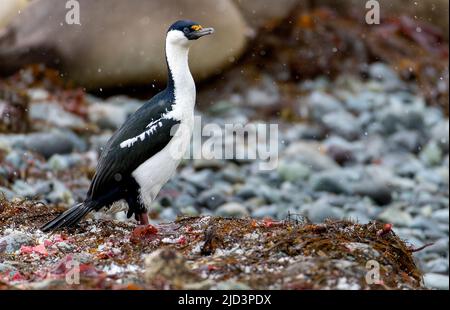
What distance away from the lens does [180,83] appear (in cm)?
788

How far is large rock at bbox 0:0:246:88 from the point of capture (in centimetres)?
1488

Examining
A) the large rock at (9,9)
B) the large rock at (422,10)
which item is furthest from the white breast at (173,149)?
the large rock at (422,10)

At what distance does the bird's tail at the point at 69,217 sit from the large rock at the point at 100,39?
768 cm

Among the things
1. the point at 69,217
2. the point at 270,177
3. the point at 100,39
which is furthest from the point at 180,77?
the point at 100,39

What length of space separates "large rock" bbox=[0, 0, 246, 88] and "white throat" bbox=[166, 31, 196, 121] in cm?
688

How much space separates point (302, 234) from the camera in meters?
6.39

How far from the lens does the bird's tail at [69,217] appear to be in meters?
7.30

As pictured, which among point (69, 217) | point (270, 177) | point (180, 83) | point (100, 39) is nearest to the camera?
point (69, 217)

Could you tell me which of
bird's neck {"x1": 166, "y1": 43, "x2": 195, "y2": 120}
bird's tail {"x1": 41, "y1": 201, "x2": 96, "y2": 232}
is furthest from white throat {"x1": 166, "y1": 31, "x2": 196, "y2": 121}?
bird's tail {"x1": 41, "y1": 201, "x2": 96, "y2": 232}

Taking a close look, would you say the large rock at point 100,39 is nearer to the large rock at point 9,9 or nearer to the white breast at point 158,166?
the large rock at point 9,9

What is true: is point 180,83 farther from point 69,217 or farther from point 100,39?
point 100,39

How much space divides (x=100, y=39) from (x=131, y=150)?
25.3ft

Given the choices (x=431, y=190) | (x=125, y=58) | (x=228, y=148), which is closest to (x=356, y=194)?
(x=431, y=190)
